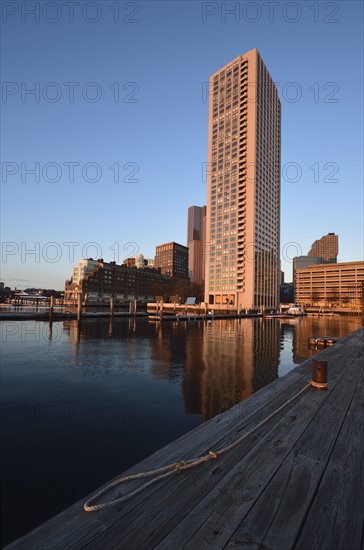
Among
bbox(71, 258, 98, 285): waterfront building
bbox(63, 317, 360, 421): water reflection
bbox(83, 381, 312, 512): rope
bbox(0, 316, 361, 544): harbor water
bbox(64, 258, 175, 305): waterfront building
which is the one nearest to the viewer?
bbox(83, 381, 312, 512): rope

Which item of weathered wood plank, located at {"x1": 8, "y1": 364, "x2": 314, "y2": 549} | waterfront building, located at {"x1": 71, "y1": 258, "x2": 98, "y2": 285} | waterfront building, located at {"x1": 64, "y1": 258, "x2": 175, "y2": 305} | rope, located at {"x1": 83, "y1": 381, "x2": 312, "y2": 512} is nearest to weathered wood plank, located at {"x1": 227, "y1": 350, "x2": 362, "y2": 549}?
rope, located at {"x1": 83, "y1": 381, "x2": 312, "y2": 512}

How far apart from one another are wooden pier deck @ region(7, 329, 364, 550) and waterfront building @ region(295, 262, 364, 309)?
150 m

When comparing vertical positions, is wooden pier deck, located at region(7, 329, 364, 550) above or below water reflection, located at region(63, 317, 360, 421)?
above

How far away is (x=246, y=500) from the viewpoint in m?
3.20

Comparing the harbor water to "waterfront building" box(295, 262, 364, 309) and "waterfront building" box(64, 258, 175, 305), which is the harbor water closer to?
"waterfront building" box(64, 258, 175, 305)

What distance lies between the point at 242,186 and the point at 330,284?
286ft

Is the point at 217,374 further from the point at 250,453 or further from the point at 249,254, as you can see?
the point at 249,254

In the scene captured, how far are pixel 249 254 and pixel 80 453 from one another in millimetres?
105402

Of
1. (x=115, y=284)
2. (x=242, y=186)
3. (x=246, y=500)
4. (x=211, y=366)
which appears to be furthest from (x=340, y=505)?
(x=115, y=284)

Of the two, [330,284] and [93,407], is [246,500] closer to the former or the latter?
[93,407]

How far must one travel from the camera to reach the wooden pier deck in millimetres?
2621

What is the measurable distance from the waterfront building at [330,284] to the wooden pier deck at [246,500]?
14988 cm

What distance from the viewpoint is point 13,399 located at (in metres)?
10.1

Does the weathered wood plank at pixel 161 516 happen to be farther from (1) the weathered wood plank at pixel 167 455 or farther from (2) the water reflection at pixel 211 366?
(2) the water reflection at pixel 211 366
